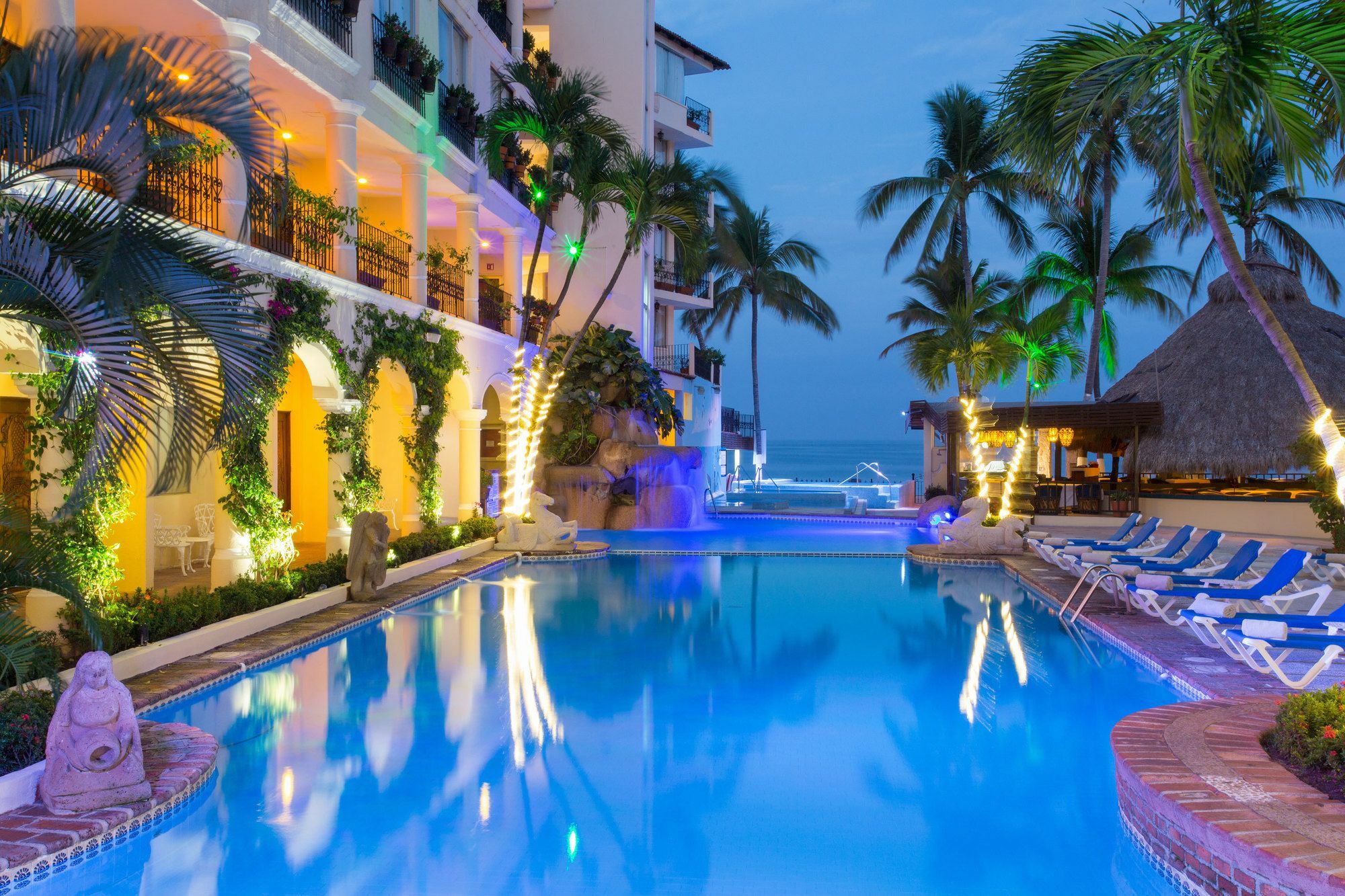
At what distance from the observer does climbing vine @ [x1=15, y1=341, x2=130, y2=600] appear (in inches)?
301

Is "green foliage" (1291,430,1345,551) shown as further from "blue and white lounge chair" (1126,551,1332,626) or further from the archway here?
the archway

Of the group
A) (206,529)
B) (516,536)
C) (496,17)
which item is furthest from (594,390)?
(206,529)

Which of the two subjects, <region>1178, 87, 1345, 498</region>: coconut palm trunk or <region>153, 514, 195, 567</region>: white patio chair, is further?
<region>153, 514, 195, 567</region>: white patio chair

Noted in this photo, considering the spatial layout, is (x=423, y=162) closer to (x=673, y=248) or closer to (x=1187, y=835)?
(x=1187, y=835)

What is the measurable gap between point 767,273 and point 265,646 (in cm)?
3166

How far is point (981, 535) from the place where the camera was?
1745 cm

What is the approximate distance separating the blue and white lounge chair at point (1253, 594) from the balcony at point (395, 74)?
1195cm

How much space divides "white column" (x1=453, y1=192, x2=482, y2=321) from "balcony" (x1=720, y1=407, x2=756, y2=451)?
22.2 m

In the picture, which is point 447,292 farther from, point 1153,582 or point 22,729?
point 22,729

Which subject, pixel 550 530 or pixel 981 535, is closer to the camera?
pixel 981 535

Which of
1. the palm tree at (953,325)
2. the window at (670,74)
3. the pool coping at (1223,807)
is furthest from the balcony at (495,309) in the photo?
the pool coping at (1223,807)

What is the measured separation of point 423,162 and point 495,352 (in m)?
4.54

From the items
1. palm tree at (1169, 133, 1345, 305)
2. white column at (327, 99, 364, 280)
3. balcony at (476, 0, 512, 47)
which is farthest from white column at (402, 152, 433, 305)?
palm tree at (1169, 133, 1345, 305)

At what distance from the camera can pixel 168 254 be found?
18.0ft
